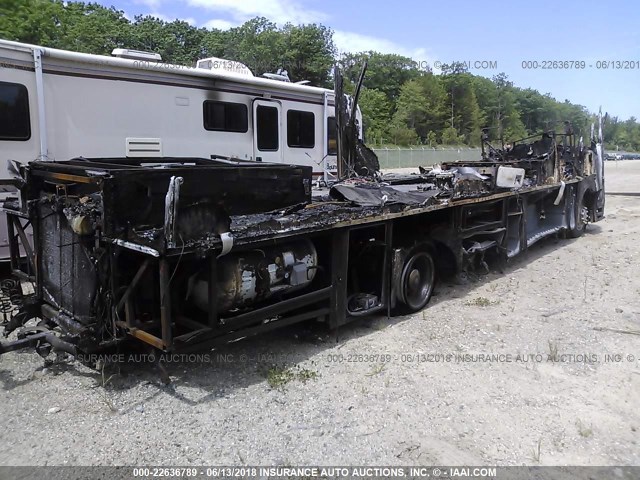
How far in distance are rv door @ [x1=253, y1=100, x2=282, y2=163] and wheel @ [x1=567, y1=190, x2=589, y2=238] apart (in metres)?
6.01

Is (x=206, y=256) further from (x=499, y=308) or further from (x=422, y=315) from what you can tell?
(x=499, y=308)

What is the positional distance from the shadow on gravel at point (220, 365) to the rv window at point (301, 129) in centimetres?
491

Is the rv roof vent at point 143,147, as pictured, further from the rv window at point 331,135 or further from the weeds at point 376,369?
the weeds at point 376,369

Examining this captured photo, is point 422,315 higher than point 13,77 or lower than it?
lower

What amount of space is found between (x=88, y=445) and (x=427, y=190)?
15.7 feet

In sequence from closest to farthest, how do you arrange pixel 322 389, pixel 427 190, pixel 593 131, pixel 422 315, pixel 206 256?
pixel 206 256
pixel 322 389
pixel 422 315
pixel 427 190
pixel 593 131

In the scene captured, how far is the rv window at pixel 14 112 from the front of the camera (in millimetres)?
6578

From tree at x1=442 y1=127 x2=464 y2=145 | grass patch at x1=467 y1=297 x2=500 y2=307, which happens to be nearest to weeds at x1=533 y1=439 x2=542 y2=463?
grass patch at x1=467 y1=297 x2=500 y2=307

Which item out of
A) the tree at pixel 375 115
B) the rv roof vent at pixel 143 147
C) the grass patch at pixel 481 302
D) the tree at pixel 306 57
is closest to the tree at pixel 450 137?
the tree at pixel 375 115

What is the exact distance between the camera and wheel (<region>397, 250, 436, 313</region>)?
20.3 ft

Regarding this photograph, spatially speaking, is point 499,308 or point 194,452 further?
point 499,308

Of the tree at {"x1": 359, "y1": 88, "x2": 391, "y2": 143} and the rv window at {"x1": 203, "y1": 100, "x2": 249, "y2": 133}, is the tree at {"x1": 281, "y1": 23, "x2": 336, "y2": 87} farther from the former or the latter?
the rv window at {"x1": 203, "y1": 100, "x2": 249, "y2": 133}

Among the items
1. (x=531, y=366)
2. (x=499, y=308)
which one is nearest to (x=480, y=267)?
(x=499, y=308)

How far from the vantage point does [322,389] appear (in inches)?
173
